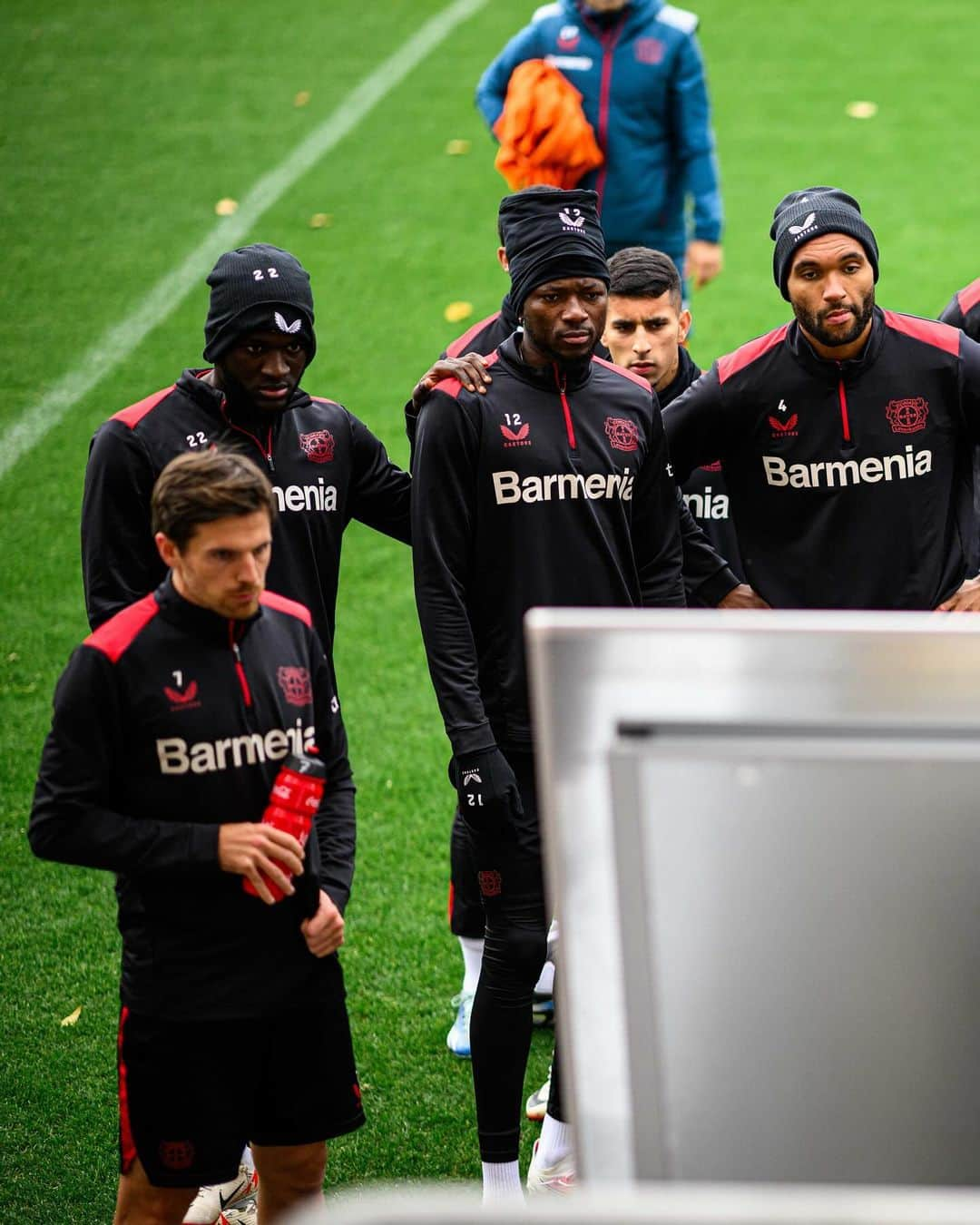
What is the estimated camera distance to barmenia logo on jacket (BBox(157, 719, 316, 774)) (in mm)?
2939

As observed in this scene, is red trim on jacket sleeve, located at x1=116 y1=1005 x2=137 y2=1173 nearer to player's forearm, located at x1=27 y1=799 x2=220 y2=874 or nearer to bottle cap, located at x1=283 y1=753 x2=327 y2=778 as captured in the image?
player's forearm, located at x1=27 y1=799 x2=220 y2=874

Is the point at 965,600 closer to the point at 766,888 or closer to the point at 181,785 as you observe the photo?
the point at 181,785

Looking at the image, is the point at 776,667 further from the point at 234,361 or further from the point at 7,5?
the point at 7,5

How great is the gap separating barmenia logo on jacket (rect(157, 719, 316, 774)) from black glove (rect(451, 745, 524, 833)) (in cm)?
72

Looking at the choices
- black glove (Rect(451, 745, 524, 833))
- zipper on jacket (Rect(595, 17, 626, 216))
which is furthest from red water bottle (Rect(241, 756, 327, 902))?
zipper on jacket (Rect(595, 17, 626, 216))

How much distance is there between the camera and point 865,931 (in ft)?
4.41

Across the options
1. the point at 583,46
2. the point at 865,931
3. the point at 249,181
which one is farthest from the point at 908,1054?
the point at 249,181

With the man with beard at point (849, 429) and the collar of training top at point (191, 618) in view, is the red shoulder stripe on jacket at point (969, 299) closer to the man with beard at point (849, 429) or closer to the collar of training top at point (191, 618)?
the man with beard at point (849, 429)

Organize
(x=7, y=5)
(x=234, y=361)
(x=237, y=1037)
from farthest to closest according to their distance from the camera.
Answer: (x=7, y=5)
(x=234, y=361)
(x=237, y=1037)

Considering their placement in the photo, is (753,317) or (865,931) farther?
(753,317)

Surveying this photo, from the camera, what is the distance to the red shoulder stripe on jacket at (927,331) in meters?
4.02

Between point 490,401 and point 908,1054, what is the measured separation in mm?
2528

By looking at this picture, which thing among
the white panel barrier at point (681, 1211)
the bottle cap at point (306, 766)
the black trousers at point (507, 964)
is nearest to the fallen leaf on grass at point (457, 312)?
the black trousers at point (507, 964)

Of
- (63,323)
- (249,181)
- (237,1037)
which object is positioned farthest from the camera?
(249,181)
